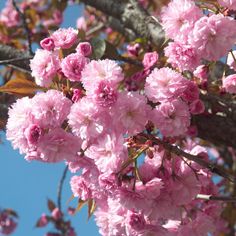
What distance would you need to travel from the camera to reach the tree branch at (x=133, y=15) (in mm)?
3283

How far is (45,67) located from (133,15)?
5.52 ft

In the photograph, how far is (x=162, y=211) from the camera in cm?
176

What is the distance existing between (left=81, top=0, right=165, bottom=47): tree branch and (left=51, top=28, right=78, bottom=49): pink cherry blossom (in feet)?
4.36

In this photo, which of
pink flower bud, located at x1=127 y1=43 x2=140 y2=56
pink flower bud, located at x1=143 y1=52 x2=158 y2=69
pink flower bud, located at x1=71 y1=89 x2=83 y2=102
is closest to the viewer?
pink flower bud, located at x1=71 y1=89 x2=83 y2=102

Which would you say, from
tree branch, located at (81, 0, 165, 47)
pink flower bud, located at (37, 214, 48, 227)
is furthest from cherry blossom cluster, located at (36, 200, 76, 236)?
tree branch, located at (81, 0, 165, 47)

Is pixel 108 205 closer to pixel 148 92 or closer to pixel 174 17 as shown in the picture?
pixel 148 92

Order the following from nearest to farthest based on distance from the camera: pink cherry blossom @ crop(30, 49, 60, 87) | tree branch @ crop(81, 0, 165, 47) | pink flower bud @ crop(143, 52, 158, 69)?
pink cherry blossom @ crop(30, 49, 60, 87) < pink flower bud @ crop(143, 52, 158, 69) < tree branch @ crop(81, 0, 165, 47)

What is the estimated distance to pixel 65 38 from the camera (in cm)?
196

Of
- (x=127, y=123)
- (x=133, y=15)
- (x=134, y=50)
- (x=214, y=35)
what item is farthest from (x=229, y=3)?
(x=133, y=15)

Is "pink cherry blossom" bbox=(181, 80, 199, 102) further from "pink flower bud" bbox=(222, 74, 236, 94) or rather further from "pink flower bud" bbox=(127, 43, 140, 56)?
"pink flower bud" bbox=(127, 43, 140, 56)

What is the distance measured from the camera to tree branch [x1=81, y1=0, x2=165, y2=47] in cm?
328

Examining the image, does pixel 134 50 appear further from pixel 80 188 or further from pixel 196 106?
pixel 80 188

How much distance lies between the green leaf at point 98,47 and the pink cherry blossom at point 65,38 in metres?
0.44

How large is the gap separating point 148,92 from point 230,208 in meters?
2.21
